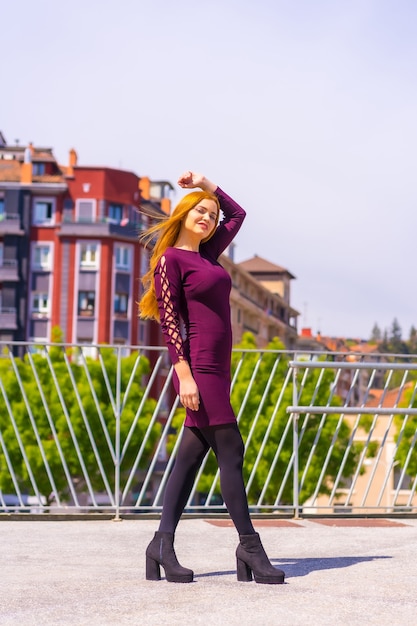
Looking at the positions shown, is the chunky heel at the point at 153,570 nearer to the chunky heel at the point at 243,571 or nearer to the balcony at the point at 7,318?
the chunky heel at the point at 243,571

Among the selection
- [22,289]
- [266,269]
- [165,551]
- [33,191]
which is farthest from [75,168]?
[165,551]

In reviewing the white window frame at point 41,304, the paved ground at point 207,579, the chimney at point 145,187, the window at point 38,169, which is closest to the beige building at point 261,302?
the chimney at point 145,187

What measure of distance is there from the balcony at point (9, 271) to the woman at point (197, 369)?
52.8m

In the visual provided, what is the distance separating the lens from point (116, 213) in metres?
57.8

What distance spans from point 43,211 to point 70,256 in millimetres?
3054

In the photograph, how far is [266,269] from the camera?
336 ft

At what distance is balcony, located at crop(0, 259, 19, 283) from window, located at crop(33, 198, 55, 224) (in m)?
2.69

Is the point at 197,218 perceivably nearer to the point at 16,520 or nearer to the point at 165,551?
the point at 165,551

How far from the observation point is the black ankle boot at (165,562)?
428cm

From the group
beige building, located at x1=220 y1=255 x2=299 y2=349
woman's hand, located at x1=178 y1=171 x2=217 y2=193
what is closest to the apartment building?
beige building, located at x1=220 y1=255 x2=299 y2=349

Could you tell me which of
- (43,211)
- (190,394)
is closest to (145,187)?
(43,211)

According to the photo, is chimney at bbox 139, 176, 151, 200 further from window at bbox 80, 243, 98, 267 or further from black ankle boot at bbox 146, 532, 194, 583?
black ankle boot at bbox 146, 532, 194, 583

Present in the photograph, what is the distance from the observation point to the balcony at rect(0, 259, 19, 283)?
56438 mm

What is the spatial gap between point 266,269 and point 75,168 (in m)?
47.6
